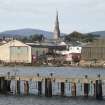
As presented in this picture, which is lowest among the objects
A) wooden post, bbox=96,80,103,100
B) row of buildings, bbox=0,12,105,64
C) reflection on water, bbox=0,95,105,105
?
reflection on water, bbox=0,95,105,105

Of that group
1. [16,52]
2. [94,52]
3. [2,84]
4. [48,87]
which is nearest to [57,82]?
A: [48,87]

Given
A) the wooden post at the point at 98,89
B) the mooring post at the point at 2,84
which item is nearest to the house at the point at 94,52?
the mooring post at the point at 2,84

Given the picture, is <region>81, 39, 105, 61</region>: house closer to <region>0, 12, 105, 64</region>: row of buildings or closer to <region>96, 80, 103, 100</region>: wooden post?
<region>0, 12, 105, 64</region>: row of buildings

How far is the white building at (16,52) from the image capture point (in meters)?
165

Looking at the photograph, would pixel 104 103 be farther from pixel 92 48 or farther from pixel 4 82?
pixel 92 48

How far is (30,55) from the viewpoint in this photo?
167 m

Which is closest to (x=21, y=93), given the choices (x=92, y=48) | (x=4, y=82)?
(x=4, y=82)

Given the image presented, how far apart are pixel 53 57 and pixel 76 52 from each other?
7.27 m

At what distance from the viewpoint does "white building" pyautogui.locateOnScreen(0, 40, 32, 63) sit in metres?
165

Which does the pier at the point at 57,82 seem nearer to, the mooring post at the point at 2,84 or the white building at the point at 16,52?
the mooring post at the point at 2,84

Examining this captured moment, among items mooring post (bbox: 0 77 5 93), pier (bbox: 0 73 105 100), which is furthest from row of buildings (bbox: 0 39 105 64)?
mooring post (bbox: 0 77 5 93)

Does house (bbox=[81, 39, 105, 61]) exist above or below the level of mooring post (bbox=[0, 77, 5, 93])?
above

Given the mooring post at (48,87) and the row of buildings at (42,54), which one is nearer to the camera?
the mooring post at (48,87)

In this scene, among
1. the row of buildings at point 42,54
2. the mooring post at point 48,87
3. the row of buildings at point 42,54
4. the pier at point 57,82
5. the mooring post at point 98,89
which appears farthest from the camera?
the row of buildings at point 42,54
